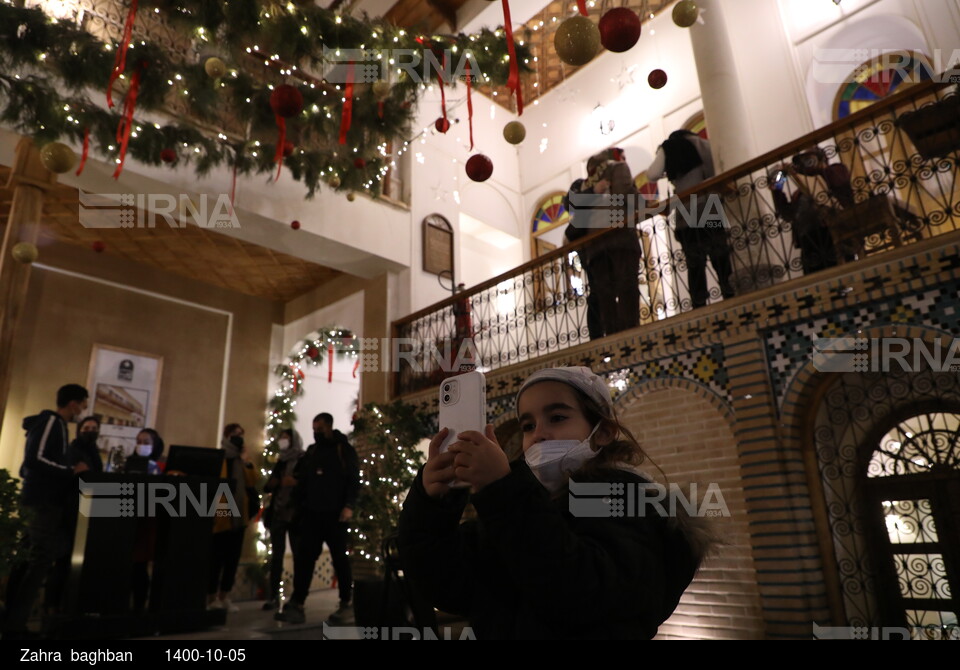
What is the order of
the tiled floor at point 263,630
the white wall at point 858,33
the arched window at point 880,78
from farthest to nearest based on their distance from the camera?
the arched window at point 880,78 → the white wall at point 858,33 → the tiled floor at point 263,630

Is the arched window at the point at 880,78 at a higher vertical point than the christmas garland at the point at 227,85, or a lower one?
higher

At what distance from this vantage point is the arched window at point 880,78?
7854mm

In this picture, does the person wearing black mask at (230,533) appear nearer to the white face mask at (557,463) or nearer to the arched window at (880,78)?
the white face mask at (557,463)

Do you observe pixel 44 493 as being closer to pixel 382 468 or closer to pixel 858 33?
pixel 382 468

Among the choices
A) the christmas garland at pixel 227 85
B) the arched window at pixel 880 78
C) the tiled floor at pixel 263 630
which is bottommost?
the tiled floor at pixel 263 630

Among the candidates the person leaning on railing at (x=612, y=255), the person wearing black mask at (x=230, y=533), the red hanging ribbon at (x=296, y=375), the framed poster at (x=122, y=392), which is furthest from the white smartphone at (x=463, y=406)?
the red hanging ribbon at (x=296, y=375)

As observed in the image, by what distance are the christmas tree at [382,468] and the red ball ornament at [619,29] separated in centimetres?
542

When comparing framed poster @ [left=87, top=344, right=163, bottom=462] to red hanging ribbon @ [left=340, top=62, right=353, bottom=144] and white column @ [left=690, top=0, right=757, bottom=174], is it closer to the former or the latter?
red hanging ribbon @ [left=340, top=62, right=353, bottom=144]

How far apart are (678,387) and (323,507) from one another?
3.42m

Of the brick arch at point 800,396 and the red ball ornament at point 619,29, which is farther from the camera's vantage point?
the brick arch at point 800,396

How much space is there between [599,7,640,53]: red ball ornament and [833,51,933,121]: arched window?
6.23 metres

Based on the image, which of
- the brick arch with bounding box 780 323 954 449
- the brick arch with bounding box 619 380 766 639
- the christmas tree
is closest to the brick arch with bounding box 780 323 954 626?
the brick arch with bounding box 780 323 954 449

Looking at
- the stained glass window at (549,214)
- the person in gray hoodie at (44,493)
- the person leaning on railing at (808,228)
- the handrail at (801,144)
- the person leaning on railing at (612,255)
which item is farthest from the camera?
the stained glass window at (549,214)

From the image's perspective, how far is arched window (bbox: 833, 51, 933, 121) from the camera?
25.8ft
